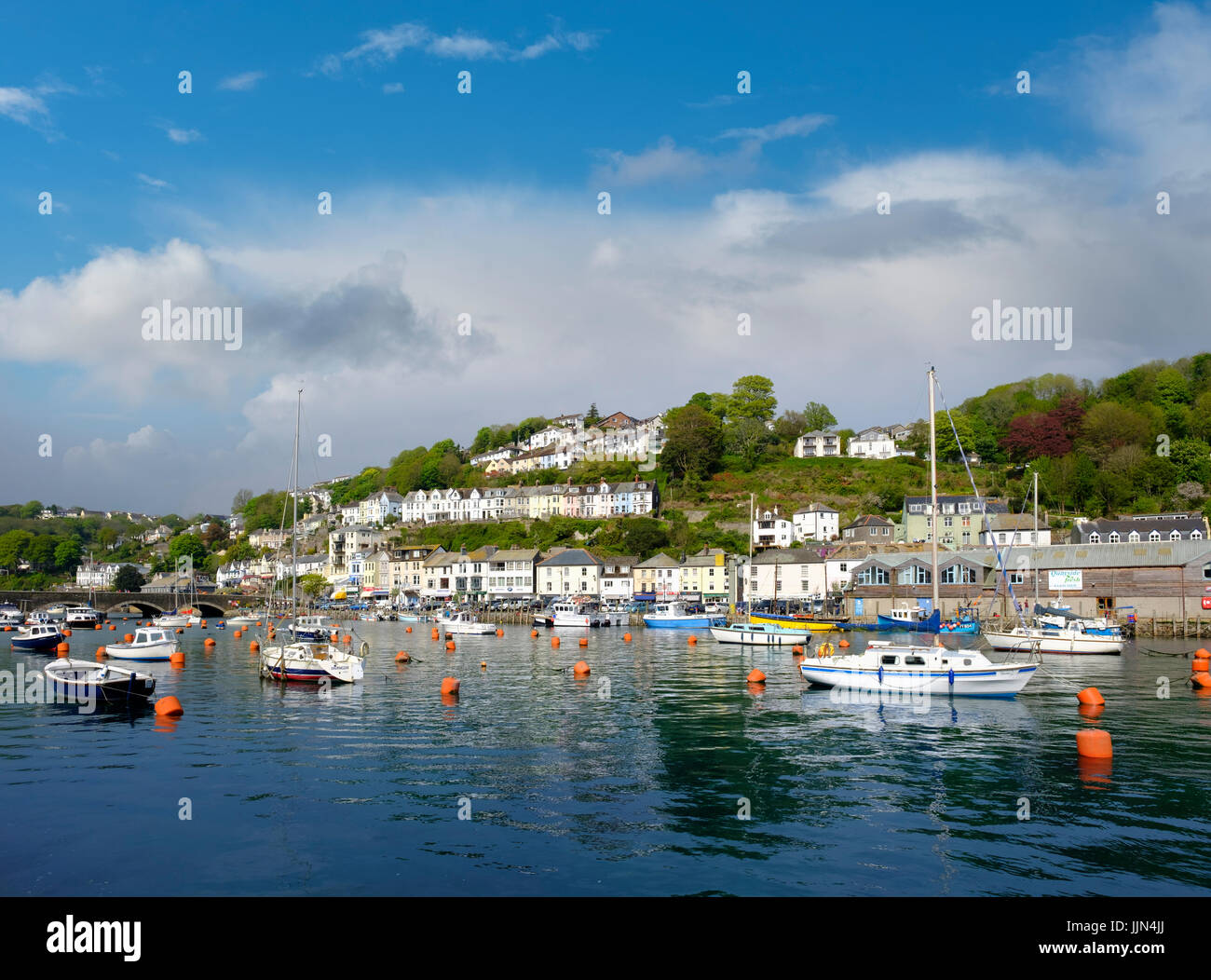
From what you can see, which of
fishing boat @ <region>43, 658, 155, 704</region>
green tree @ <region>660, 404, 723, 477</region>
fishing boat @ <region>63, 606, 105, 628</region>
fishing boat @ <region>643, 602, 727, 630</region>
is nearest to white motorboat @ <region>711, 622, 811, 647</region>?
fishing boat @ <region>643, 602, 727, 630</region>

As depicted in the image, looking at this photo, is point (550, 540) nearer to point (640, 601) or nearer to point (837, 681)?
point (640, 601)

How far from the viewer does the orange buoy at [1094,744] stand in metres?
25.2

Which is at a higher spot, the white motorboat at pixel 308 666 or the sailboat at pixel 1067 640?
the white motorboat at pixel 308 666

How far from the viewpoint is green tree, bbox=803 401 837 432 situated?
189375 mm

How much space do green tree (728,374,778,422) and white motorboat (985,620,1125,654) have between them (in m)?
122

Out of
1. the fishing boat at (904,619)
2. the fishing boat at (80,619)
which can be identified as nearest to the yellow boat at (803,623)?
the fishing boat at (904,619)

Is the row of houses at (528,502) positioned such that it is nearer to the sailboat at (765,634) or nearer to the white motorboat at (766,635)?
the sailboat at (765,634)

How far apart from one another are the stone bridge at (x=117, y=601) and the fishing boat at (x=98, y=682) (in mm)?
101171

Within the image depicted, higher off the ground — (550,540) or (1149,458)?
(1149,458)

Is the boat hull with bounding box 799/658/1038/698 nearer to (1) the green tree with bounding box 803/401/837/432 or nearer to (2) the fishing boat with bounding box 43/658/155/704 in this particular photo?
(2) the fishing boat with bounding box 43/658/155/704

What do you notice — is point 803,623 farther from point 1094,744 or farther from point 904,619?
point 1094,744
